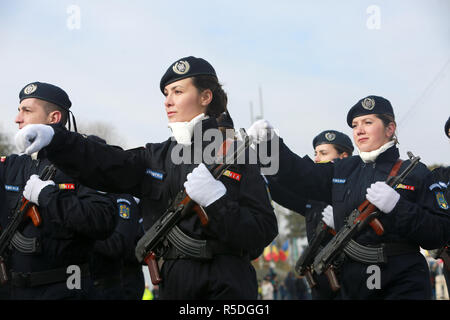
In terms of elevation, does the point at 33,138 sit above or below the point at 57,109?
below

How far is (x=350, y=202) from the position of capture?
229 inches

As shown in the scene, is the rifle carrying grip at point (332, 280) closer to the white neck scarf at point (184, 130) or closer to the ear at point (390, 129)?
the ear at point (390, 129)

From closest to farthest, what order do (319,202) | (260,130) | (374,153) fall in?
(260,130) → (374,153) → (319,202)

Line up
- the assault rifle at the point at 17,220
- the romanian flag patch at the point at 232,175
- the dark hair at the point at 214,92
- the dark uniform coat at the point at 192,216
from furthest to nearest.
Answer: the assault rifle at the point at 17,220
the dark hair at the point at 214,92
the romanian flag patch at the point at 232,175
the dark uniform coat at the point at 192,216

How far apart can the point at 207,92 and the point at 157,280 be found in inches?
57.5

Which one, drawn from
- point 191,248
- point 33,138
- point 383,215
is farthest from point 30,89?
point 383,215

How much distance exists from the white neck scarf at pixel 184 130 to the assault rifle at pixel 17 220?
1.59 m

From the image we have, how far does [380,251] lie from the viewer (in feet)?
18.0

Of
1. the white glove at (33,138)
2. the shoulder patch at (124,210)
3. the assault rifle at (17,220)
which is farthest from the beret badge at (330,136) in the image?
the white glove at (33,138)

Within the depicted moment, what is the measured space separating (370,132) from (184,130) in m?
2.51

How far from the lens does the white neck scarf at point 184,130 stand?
432cm

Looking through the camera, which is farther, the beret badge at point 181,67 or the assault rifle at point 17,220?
the assault rifle at point 17,220

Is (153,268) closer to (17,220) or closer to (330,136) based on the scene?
(17,220)
